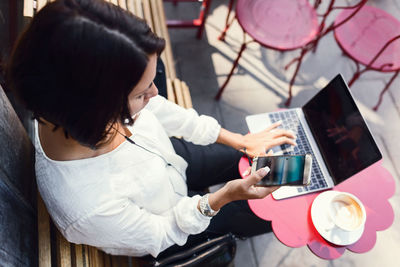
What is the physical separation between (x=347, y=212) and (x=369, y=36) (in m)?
1.48

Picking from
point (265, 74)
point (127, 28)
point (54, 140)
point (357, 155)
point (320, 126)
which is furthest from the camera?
point (265, 74)

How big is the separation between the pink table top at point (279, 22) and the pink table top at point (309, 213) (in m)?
0.99

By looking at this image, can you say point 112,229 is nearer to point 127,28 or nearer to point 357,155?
point 127,28

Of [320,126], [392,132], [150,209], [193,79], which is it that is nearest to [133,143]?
[150,209]

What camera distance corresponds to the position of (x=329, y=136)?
1.55 meters

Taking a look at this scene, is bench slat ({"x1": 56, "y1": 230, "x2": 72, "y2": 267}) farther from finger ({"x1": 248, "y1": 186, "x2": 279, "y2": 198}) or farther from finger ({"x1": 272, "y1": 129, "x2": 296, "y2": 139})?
finger ({"x1": 272, "y1": 129, "x2": 296, "y2": 139})

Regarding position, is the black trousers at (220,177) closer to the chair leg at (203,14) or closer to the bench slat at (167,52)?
the bench slat at (167,52)

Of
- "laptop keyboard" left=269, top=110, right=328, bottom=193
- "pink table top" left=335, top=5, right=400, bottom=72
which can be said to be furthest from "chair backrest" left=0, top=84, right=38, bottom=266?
"pink table top" left=335, top=5, right=400, bottom=72

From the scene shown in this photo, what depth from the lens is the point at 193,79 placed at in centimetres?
272

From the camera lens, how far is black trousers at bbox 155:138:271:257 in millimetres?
1538

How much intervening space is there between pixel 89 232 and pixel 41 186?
0.20 metres

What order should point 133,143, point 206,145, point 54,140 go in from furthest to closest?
point 206,145 < point 133,143 < point 54,140

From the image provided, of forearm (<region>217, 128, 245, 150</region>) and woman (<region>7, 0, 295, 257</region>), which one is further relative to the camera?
forearm (<region>217, 128, 245, 150</region>)

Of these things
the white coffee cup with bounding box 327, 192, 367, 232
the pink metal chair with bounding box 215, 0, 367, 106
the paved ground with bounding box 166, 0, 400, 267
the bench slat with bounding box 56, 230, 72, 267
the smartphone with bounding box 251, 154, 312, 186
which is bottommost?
the paved ground with bounding box 166, 0, 400, 267
